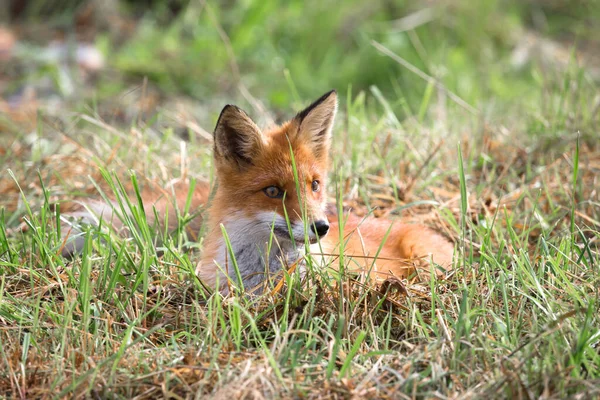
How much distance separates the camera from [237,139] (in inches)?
156

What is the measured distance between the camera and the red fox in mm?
3719

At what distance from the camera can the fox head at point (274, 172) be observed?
3.71m

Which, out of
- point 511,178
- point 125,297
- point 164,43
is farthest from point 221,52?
point 125,297

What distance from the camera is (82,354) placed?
2.91 m

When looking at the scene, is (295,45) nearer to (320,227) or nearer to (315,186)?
(315,186)

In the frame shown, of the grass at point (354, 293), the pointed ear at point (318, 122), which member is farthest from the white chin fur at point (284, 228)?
the pointed ear at point (318, 122)

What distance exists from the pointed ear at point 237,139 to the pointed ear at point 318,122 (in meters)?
0.29

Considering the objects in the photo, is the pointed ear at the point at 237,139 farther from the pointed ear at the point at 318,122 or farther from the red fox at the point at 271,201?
the pointed ear at the point at 318,122

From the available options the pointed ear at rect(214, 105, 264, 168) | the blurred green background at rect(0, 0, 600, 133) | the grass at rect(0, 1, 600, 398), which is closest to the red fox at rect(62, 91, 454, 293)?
the pointed ear at rect(214, 105, 264, 168)

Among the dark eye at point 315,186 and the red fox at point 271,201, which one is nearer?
the red fox at point 271,201

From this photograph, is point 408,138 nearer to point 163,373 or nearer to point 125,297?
point 125,297

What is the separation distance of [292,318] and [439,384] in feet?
2.53

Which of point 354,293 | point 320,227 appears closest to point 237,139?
point 320,227

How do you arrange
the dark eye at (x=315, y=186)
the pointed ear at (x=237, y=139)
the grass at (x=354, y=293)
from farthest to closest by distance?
the dark eye at (x=315, y=186)
the pointed ear at (x=237, y=139)
the grass at (x=354, y=293)
